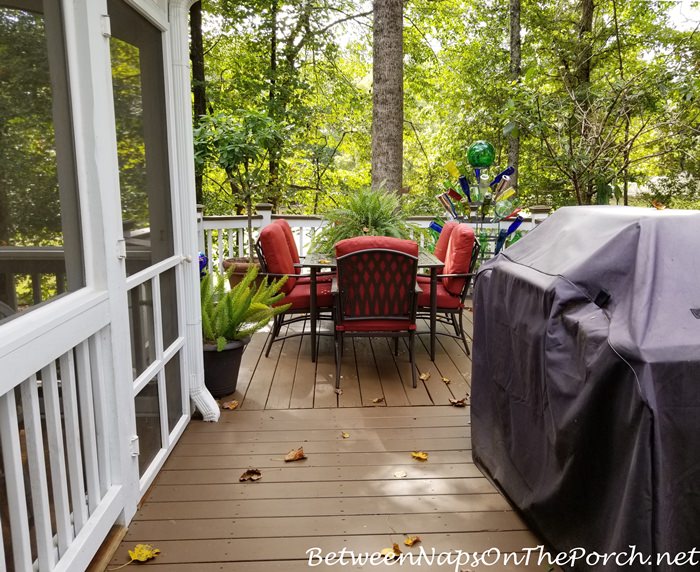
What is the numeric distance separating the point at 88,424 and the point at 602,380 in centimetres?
→ 173

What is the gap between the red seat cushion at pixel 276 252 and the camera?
4512 mm

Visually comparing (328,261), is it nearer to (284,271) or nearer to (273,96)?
(284,271)

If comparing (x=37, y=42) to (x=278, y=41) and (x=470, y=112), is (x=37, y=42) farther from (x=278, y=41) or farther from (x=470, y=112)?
(x=470, y=112)

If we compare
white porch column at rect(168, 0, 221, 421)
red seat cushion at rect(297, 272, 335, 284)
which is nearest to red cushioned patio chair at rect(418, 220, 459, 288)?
red seat cushion at rect(297, 272, 335, 284)

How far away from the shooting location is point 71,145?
1.94m

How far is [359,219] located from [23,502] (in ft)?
12.5

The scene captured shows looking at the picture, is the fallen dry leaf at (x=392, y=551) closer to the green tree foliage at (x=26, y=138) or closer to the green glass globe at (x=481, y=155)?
the green tree foliage at (x=26, y=138)

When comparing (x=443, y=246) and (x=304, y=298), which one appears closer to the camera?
(x=304, y=298)

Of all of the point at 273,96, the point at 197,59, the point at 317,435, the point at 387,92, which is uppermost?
the point at 197,59

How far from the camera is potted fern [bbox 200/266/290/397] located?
362 cm

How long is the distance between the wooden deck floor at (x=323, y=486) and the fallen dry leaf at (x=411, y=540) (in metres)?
0.02

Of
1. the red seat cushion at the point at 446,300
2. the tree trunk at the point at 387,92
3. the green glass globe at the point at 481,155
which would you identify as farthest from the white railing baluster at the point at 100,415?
the green glass globe at the point at 481,155

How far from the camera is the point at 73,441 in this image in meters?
1.95

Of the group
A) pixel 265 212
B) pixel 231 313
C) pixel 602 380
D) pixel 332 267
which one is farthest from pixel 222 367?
pixel 265 212
